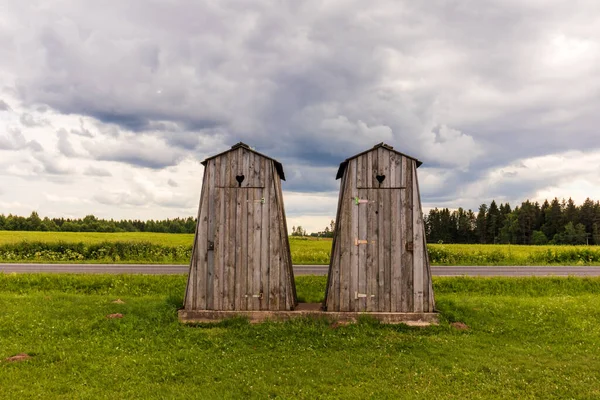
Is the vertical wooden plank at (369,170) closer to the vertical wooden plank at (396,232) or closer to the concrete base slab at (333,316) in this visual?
the vertical wooden plank at (396,232)

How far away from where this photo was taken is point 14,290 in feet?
59.4

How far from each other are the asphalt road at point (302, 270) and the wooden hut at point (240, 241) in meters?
→ 9.99

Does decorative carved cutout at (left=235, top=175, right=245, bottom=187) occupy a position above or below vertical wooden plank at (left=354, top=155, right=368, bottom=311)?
above

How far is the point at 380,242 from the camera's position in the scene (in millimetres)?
12445

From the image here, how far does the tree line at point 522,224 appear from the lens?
93375 mm

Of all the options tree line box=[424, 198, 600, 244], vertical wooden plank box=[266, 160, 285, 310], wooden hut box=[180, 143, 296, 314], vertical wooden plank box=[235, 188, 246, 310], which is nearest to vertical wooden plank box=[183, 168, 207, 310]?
wooden hut box=[180, 143, 296, 314]

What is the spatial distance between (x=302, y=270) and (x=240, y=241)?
11.8 meters

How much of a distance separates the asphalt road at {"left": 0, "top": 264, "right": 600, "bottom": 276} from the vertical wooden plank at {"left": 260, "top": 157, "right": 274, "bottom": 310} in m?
9.96

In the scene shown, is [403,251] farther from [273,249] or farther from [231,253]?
[231,253]

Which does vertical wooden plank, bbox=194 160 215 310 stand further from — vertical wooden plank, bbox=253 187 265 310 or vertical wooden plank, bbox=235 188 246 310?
vertical wooden plank, bbox=253 187 265 310

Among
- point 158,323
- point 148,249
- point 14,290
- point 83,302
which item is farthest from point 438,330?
point 148,249

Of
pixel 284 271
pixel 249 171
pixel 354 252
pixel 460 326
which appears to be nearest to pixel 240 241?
pixel 284 271

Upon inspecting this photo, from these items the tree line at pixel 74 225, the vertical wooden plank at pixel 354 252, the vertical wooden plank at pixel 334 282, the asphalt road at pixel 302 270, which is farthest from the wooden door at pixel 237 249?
the tree line at pixel 74 225

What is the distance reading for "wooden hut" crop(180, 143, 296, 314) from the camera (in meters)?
12.5
